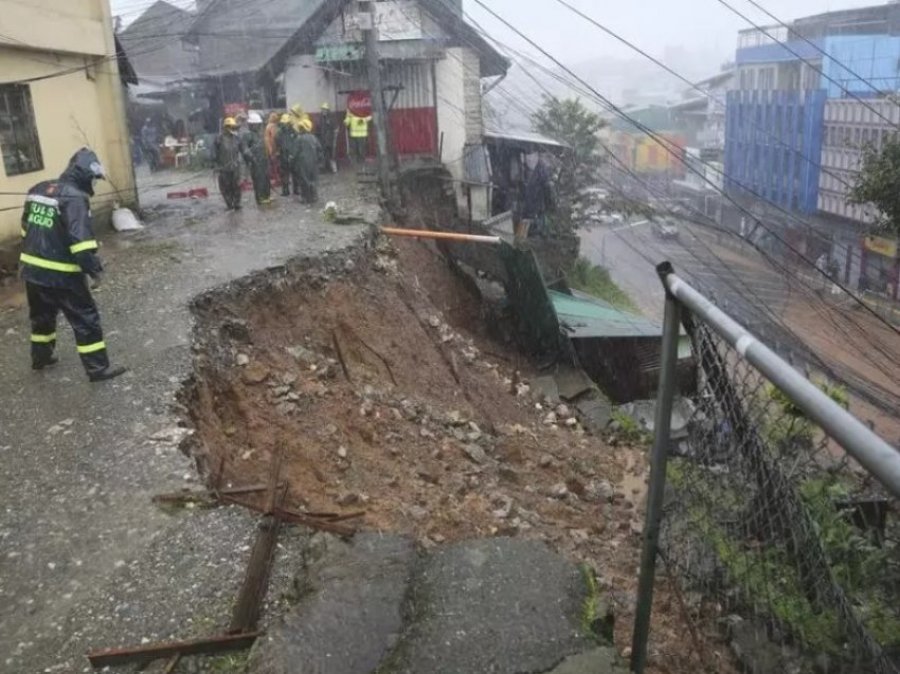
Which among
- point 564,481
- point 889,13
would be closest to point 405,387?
point 564,481

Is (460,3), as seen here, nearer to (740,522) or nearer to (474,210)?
(474,210)

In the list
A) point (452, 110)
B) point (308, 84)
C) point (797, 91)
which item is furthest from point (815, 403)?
point (797, 91)

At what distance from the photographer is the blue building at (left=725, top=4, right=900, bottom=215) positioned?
24969 mm

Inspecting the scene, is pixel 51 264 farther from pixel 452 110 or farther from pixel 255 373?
pixel 452 110

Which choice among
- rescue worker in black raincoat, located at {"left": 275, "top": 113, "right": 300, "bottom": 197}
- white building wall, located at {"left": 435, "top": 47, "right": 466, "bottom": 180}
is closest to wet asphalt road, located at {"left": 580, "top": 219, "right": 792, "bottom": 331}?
white building wall, located at {"left": 435, "top": 47, "right": 466, "bottom": 180}

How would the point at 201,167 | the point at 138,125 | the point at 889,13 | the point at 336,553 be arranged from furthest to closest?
the point at 889,13, the point at 138,125, the point at 201,167, the point at 336,553

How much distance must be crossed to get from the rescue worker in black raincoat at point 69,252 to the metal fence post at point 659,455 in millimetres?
4065

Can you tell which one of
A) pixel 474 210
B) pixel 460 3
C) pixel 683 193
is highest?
pixel 460 3

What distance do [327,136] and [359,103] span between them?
3.32 ft

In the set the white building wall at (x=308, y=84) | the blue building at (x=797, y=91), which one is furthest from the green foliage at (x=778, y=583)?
the blue building at (x=797, y=91)

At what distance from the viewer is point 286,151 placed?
12.2 metres

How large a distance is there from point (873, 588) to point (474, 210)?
1328 centimetres

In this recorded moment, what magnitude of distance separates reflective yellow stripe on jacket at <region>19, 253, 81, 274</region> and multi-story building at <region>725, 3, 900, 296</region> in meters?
21.1

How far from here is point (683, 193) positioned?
3672 centimetres
